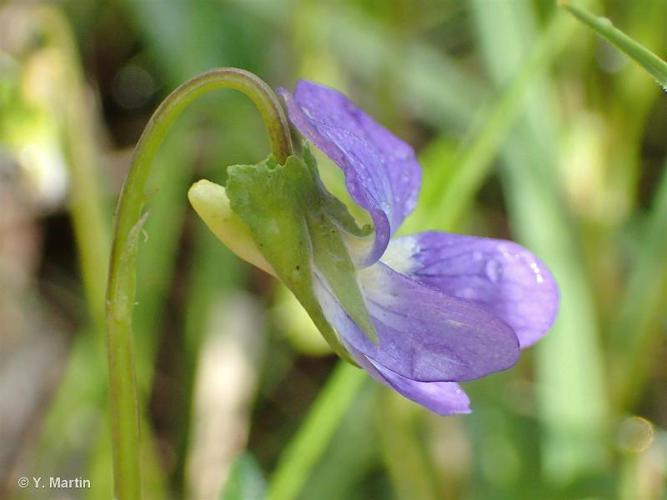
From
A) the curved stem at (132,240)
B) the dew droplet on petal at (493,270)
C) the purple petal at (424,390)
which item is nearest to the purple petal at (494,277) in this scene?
the dew droplet on petal at (493,270)

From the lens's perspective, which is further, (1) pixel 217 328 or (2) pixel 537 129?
(1) pixel 217 328

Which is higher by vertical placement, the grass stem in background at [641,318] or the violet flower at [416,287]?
the violet flower at [416,287]

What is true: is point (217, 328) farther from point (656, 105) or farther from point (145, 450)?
point (656, 105)

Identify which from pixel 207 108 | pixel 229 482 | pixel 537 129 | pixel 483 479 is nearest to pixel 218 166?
pixel 207 108

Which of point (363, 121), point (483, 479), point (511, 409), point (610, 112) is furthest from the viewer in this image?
point (610, 112)

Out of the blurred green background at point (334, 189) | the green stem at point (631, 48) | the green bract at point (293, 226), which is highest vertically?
the green stem at point (631, 48)

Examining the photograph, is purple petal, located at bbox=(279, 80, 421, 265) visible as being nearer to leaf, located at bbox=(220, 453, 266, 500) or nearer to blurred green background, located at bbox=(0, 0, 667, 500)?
leaf, located at bbox=(220, 453, 266, 500)

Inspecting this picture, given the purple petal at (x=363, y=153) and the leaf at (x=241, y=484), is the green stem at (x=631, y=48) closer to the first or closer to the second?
the purple petal at (x=363, y=153)

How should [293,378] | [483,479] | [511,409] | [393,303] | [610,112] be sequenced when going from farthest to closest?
[293,378]
[610,112]
[511,409]
[483,479]
[393,303]
